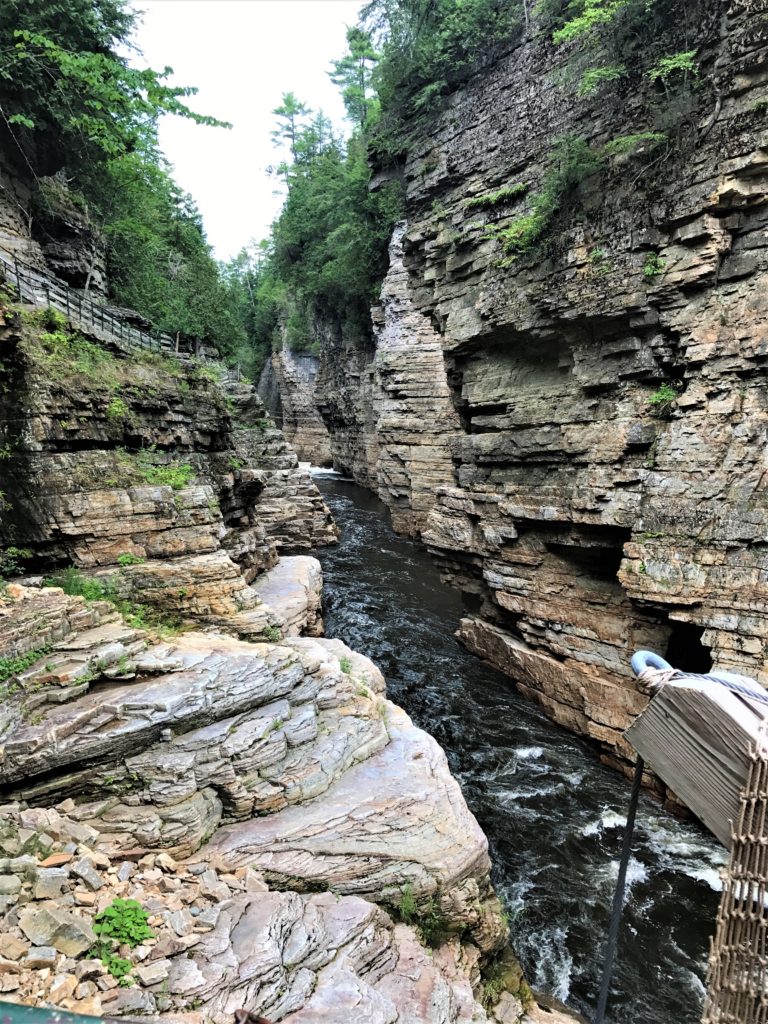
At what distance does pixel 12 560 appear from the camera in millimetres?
8055

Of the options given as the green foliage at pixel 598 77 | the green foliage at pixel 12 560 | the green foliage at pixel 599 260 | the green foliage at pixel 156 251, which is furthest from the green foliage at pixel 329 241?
the green foliage at pixel 12 560

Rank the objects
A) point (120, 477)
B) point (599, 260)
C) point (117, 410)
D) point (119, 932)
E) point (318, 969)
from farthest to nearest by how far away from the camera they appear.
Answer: point (599, 260)
point (117, 410)
point (120, 477)
point (318, 969)
point (119, 932)

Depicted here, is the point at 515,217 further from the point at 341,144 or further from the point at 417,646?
the point at 341,144

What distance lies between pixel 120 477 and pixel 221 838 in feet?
21.0

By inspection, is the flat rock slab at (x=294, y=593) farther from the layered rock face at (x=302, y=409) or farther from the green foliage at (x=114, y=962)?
the layered rock face at (x=302, y=409)

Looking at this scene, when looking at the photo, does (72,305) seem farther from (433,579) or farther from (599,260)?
(433,579)

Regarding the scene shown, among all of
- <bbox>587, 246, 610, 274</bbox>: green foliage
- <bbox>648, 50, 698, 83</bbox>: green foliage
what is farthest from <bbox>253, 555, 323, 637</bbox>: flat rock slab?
<bbox>648, 50, 698, 83</bbox>: green foliage

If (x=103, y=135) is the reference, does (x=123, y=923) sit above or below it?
below

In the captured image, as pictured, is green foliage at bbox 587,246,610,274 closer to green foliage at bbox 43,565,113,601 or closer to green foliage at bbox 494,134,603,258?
green foliage at bbox 494,134,603,258

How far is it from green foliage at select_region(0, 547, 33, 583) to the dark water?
8134 millimetres

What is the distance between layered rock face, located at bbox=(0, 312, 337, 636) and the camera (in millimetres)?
8469

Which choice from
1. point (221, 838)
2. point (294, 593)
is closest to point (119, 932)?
point (221, 838)

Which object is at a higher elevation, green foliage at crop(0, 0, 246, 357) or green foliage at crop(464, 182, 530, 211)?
green foliage at crop(0, 0, 246, 357)

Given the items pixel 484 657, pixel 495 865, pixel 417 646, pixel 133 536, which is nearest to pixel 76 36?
pixel 133 536
